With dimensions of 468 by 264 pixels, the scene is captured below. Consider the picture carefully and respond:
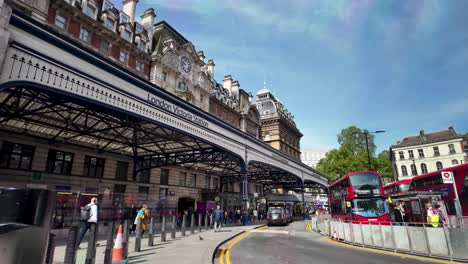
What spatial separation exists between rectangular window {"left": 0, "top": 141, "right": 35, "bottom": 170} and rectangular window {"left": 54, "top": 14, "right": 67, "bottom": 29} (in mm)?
9422

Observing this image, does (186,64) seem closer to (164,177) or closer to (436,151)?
(164,177)

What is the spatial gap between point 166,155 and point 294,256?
54.9ft

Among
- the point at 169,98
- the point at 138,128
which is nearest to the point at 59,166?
the point at 138,128

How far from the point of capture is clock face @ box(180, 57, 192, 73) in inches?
1200

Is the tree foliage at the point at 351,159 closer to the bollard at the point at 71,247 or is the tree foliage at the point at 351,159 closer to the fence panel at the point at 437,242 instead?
the fence panel at the point at 437,242

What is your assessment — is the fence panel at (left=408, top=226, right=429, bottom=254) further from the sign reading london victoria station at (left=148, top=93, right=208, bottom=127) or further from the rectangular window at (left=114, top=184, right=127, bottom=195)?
the rectangular window at (left=114, top=184, right=127, bottom=195)

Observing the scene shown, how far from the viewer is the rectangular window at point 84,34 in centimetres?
2128

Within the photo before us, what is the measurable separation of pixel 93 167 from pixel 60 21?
1165 cm

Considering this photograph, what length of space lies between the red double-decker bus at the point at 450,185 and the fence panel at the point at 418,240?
4727 mm

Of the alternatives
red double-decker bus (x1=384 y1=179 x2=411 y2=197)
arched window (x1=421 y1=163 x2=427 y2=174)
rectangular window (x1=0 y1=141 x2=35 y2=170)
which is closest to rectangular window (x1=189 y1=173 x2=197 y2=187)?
rectangular window (x1=0 y1=141 x2=35 y2=170)

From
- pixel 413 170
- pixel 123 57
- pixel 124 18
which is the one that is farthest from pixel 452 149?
pixel 124 18

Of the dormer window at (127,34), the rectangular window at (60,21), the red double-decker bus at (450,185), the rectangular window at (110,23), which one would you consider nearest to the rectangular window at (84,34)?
the rectangular window at (60,21)

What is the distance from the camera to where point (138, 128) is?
52.7 ft

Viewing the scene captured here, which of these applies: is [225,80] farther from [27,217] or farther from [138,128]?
[27,217]
